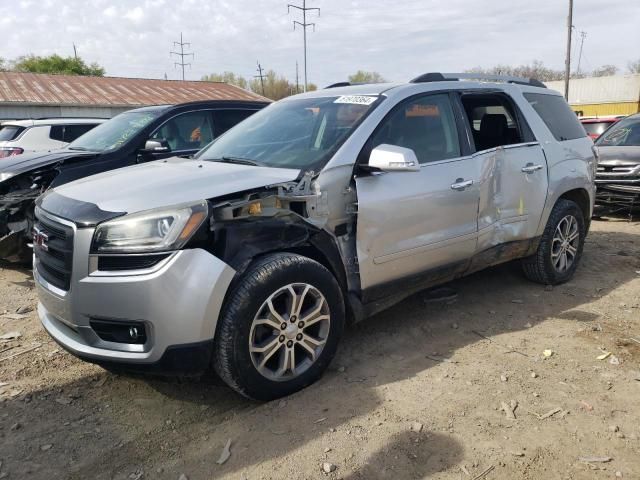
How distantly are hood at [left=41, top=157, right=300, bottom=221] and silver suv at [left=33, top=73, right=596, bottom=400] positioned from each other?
0.6 inches

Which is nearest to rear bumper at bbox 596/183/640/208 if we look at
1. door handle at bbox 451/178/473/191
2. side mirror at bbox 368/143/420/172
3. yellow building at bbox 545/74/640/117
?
door handle at bbox 451/178/473/191

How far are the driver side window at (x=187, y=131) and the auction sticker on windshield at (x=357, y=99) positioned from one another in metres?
3.08

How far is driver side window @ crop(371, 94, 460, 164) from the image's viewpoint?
366 centimetres

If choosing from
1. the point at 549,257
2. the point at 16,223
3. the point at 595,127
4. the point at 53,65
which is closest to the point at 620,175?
the point at 595,127

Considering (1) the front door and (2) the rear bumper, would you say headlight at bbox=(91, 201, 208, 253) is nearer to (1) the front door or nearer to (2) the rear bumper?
(1) the front door

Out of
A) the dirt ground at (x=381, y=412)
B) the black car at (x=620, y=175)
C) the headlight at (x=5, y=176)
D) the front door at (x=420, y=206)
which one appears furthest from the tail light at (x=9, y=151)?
the black car at (x=620, y=175)

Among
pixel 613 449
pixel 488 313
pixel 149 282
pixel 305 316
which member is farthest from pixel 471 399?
pixel 149 282

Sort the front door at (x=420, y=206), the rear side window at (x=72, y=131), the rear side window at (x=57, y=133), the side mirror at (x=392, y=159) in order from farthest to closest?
the rear side window at (x=72, y=131) → the rear side window at (x=57, y=133) → the front door at (x=420, y=206) → the side mirror at (x=392, y=159)

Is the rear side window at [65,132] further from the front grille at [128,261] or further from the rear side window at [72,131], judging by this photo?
the front grille at [128,261]

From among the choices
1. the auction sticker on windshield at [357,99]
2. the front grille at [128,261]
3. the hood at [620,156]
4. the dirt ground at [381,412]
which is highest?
the auction sticker on windshield at [357,99]

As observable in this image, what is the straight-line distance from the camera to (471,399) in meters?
3.05

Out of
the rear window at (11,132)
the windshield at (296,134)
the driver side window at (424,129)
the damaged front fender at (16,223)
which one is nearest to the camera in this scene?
the windshield at (296,134)

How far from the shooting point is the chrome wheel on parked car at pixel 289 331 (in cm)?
288

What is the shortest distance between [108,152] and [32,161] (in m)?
0.77
